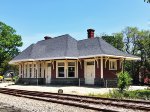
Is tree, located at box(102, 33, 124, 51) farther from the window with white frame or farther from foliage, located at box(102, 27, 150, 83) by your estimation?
the window with white frame

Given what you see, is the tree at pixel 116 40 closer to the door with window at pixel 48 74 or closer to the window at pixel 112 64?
the door with window at pixel 48 74

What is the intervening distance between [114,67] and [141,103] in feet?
57.1

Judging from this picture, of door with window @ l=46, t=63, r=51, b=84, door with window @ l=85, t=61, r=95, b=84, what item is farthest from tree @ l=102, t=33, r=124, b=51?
door with window @ l=85, t=61, r=95, b=84

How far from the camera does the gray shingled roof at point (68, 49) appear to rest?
31984 mm

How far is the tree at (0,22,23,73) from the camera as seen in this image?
2865 inches

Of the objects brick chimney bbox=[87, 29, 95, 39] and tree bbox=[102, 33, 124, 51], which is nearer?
brick chimney bbox=[87, 29, 95, 39]

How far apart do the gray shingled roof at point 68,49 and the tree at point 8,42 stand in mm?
32030

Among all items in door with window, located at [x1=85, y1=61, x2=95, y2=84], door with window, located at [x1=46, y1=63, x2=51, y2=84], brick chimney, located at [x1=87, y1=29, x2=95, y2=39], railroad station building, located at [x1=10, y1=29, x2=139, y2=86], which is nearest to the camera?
railroad station building, located at [x1=10, y1=29, x2=139, y2=86]

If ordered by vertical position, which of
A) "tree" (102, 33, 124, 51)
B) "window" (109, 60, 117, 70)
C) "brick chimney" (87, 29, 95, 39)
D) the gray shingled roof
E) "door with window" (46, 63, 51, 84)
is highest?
"tree" (102, 33, 124, 51)

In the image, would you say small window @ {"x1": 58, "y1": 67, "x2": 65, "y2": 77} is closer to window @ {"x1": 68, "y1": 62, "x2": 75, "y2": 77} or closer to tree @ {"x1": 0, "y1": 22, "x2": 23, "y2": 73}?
window @ {"x1": 68, "y1": 62, "x2": 75, "y2": 77}

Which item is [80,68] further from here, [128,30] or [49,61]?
[128,30]

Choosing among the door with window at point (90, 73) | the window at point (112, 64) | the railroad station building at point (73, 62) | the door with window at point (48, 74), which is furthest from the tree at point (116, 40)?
the door with window at point (90, 73)

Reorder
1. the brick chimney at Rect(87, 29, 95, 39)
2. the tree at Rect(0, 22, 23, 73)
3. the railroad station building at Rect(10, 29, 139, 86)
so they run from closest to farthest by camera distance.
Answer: the railroad station building at Rect(10, 29, 139, 86)
the brick chimney at Rect(87, 29, 95, 39)
the tree at Rect(0, 22, 23, 73)

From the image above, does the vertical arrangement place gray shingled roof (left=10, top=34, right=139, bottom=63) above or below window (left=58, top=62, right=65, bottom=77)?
above
